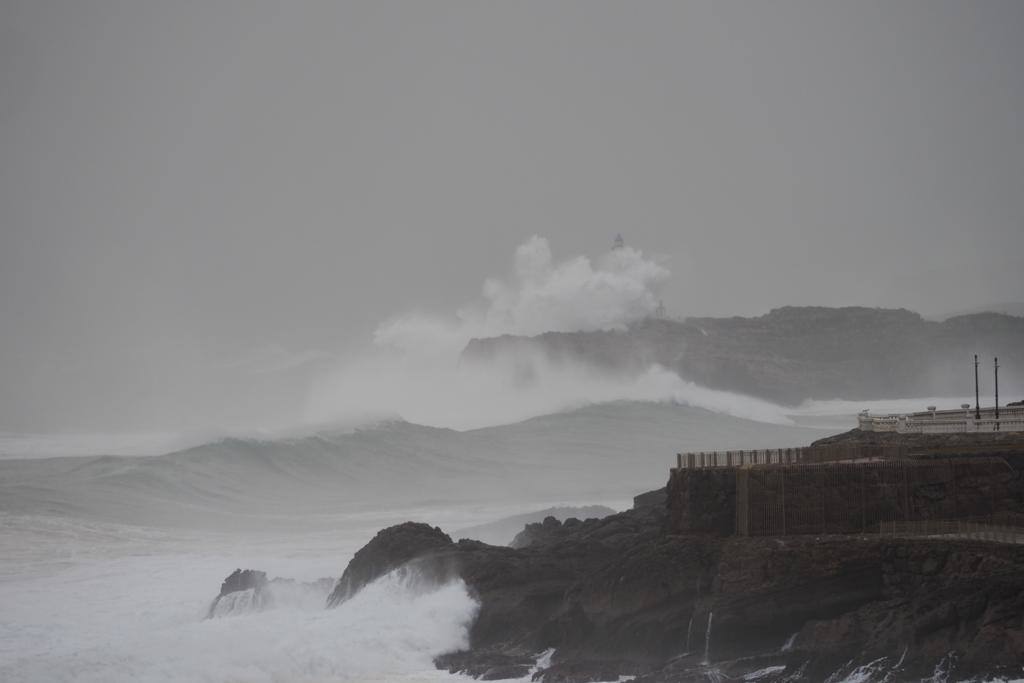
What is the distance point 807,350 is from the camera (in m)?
88.9

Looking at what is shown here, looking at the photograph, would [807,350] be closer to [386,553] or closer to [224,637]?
[386,553]

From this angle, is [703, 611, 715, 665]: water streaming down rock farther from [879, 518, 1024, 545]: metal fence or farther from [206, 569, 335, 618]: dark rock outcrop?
[206, 569, 335, 618]: dark rock outcrop

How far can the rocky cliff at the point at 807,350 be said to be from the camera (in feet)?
265

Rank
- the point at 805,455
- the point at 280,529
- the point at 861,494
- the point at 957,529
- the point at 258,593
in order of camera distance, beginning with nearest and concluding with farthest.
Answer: the point at 957,529 < the point at 861,494 < the point at 805,455 < the point at 258,593 < the point at 280,529

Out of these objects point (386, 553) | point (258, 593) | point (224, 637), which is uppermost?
point (386, 553)

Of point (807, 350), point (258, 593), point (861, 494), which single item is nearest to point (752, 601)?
point (861, 494)

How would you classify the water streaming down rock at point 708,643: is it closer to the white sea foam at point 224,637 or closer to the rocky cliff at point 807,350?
the white sea foam at point 224,637

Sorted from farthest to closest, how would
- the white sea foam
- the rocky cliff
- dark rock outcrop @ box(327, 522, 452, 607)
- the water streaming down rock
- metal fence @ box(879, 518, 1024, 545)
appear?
the rocky cliff
dark rock outcrop @ box(327, 522, 452, 607)
the white sea foam
the water streaming down rock
metal fence @ box(879, 518, 1024, 545)

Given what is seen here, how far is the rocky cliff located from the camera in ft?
265

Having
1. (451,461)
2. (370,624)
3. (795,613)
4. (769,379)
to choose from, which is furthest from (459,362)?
(795,613)

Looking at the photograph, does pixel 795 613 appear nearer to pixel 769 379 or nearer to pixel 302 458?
pixel 302 458

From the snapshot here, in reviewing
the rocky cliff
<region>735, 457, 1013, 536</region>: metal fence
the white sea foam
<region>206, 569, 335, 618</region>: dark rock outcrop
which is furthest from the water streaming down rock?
the rocky cliff

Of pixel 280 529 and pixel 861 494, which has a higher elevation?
pixel 861 494

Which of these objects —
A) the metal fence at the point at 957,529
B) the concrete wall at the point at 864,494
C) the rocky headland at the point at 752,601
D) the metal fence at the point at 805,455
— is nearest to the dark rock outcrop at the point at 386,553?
the rocky headland at the point at 752,601
